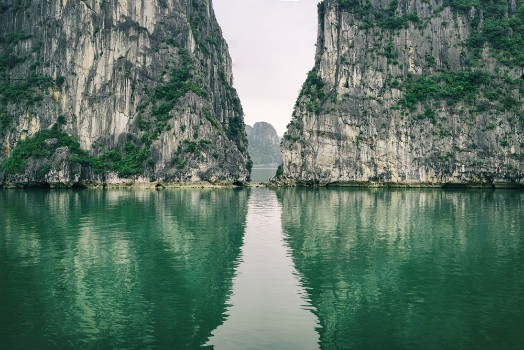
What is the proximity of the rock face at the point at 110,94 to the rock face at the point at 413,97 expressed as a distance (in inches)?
799

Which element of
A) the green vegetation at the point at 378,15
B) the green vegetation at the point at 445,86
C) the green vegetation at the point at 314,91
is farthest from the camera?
the green vegetation at the point at 378,15

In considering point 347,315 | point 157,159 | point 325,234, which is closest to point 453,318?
point 347,315

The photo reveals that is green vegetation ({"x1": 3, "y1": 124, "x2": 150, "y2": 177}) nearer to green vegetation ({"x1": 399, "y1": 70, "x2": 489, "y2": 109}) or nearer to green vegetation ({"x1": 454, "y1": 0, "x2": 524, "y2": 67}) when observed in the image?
green vegetation ({"x1": 399, "y1": 70, "x2": 489, "y2": 109})

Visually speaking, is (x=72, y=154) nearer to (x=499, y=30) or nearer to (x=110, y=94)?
(x=110, y=94)

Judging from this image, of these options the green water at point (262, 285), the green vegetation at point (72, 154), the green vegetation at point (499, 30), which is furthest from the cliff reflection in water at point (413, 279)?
the green vegetation at point (499, 30)

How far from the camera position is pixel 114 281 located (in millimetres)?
21531

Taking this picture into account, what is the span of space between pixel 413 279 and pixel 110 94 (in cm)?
10229

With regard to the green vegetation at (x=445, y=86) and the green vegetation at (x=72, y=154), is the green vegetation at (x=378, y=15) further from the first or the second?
the green vegetation at (x=72, y=154)

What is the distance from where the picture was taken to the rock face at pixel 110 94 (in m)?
107

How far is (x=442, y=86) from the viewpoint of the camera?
104375mm

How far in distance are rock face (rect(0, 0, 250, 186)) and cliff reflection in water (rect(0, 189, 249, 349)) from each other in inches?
2593

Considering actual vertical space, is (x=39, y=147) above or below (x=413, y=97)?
below

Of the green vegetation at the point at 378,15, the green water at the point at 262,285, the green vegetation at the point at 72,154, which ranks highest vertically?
the green vegetation at the point at 378,15

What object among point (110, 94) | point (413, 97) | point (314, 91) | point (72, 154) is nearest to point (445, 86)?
point (413, 97)
